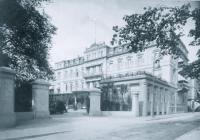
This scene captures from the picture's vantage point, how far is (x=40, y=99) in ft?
47.8

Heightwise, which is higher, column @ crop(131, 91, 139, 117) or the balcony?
the balcony

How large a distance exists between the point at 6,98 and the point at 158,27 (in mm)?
8037

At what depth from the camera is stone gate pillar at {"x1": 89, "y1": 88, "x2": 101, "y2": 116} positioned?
20.5 m

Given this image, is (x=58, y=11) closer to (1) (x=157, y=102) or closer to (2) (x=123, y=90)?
(2) (x=123, y=90)

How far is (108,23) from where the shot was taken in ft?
27.5

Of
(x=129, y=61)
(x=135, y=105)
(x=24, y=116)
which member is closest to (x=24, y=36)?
(x=24, y=116)

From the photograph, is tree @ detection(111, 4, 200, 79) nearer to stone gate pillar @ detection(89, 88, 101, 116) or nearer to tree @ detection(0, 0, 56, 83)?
tree @ detection(0, 0, 56, 83)

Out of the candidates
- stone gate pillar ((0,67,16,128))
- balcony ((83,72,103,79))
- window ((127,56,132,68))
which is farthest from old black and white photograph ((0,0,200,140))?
balcony ((83,72,103,79))

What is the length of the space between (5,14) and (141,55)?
2555 cm

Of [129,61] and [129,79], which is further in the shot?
[129,61]

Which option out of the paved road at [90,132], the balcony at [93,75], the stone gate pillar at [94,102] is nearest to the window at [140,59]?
the balcony at [93,75]

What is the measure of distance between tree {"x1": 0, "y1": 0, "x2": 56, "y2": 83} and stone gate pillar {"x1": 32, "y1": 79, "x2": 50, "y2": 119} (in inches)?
50.3

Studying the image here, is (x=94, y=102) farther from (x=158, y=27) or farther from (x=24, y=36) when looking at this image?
(x=158, y=27)

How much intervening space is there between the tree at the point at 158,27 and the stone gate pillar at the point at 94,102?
35.3 ft
